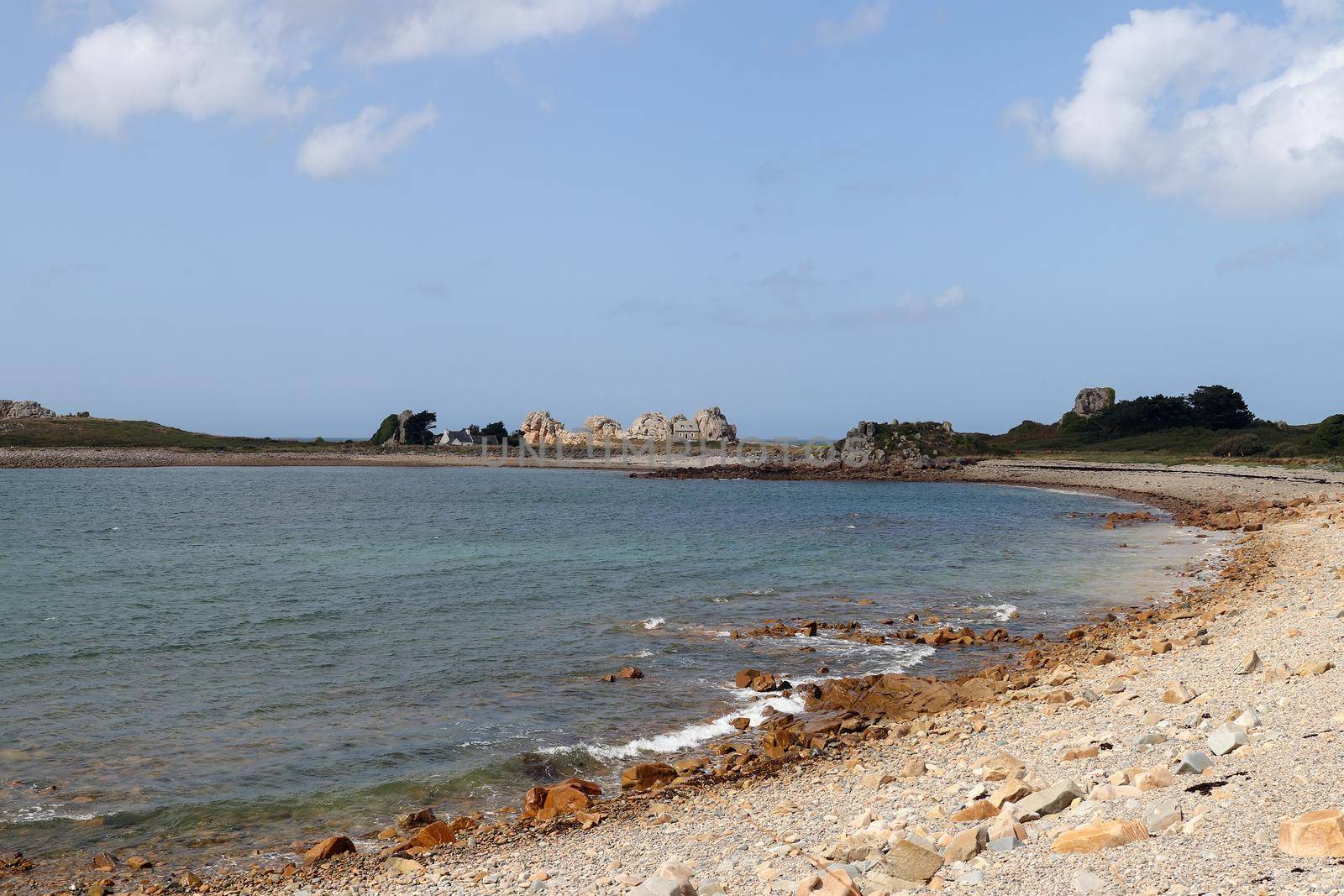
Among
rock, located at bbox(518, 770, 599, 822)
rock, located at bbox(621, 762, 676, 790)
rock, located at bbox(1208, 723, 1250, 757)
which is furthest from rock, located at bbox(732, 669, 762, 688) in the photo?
rock, located at bbox(1208, 723, 1250, 757)

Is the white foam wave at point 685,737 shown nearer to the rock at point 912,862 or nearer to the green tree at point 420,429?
the rock at point 912,862

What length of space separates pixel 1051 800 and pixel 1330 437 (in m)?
99.9

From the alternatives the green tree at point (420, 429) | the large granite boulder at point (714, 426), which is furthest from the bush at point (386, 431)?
the large granite boulder at point (714, 426)

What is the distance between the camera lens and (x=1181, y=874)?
6.29 metres

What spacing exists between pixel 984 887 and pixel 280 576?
31.0m

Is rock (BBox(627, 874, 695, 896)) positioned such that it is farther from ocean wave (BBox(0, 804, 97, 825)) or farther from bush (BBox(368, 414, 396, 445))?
bush (BBox(368, 414, 396, 445))

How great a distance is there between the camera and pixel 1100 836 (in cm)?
704

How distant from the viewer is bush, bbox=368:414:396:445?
185 metres

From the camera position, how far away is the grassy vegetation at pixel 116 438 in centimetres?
14412

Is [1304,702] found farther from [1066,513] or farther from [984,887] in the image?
[1066,513]

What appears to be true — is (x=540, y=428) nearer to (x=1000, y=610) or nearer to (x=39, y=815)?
(x=1000, y=610)

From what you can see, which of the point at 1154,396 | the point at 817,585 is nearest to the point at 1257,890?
the point at 817,585

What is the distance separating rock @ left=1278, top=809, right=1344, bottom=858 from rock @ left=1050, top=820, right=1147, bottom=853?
98 centimetres

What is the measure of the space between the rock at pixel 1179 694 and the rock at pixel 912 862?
21.6ft
